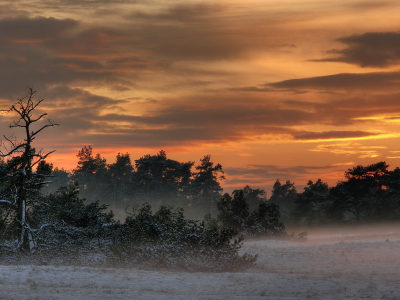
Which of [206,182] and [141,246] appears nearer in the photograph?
[141,246]

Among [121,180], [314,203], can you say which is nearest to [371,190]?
[314,203]

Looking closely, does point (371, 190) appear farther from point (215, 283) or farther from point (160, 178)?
point (215, 283)

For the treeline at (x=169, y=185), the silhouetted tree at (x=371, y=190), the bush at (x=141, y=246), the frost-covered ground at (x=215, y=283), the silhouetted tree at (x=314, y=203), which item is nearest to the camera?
the frost-covered ground at (x=215, y=283)

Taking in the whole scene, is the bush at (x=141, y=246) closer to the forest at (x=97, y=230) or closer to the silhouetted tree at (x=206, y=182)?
the forest at (x=97, y=230)

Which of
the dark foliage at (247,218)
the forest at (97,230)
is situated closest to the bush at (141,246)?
the forest at (97,230)

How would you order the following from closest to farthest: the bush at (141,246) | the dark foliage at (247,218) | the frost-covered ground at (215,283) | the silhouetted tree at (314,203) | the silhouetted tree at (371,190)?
the frost-covered ground at (215,283)
the bush at (141,246)
the dark foliage at (247,218)
the silhouetted tree at (371,190)
the silhouetted tree at (314,203)

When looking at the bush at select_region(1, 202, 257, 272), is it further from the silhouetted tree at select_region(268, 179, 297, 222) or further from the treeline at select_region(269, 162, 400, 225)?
the silhouetted tree at select_region(268, 179, 297, 222)

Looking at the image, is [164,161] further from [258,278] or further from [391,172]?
[258,278]

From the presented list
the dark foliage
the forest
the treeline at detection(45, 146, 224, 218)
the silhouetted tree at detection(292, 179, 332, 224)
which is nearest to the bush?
the forest

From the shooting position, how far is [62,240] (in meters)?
27.3

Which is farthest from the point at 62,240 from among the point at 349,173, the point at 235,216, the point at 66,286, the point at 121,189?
the point at 121,189

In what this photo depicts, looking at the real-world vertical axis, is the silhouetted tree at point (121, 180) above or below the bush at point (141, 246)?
above

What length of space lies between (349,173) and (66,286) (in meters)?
50.9

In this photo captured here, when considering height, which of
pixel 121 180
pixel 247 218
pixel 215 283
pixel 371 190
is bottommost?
pixel 215 283
